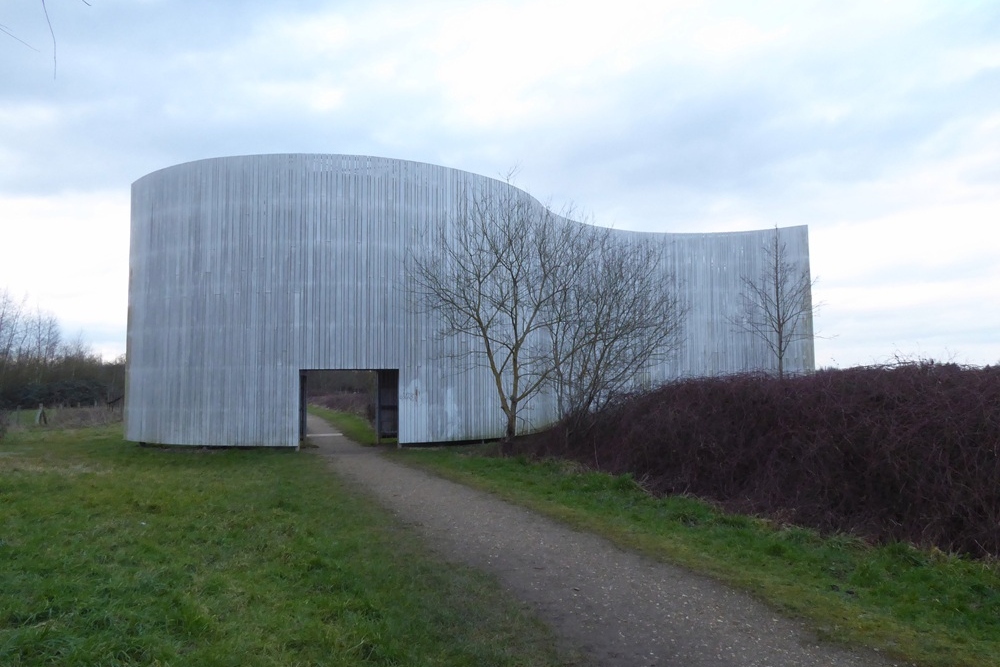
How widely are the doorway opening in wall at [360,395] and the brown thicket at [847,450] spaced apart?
36.7 feet

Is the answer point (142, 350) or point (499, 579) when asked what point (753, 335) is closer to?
point (142, 350)

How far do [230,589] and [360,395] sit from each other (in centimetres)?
3970

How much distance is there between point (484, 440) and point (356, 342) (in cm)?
545

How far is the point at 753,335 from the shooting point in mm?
30031

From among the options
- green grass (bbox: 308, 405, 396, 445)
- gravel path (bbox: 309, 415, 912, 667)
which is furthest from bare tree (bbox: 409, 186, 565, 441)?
gravel path (bbox: 309, 415, 912, 667)

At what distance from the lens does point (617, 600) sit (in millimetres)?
6402

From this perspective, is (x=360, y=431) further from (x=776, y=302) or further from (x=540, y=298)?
(x=776, y=302)

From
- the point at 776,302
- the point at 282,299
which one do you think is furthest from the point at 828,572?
the point at 776,302

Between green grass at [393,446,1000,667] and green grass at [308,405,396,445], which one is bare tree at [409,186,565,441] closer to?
green grass at [308,405,396,445]

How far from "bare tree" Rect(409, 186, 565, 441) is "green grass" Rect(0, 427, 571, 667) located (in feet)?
32.5

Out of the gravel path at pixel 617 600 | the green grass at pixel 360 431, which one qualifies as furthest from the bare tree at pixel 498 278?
the gravel path at pixel 617 600

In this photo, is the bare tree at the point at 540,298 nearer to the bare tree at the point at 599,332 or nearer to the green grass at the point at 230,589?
the bare tree at the point at 599,332

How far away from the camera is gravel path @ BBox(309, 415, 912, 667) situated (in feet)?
16.9

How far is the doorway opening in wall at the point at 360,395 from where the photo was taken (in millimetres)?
23831
